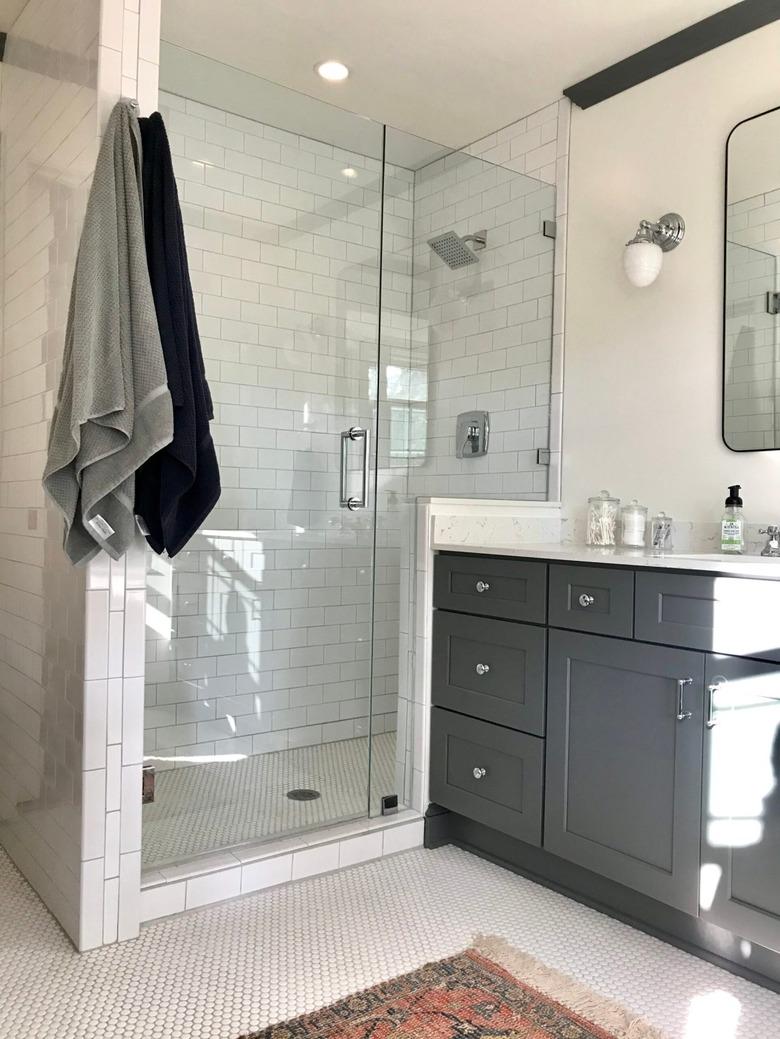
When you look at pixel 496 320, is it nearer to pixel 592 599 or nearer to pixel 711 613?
pixel 592 599

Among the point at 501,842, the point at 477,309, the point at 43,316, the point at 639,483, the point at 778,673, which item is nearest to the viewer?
the point at 778,673

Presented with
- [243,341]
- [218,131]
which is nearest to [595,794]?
[243,341]

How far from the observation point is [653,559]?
2107mm

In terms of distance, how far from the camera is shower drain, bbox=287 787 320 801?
256cm

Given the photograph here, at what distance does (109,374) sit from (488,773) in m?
1.60

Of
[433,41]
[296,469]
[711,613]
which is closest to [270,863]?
[296,469]

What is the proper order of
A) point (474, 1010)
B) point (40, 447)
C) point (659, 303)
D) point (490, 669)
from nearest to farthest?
1. point (474, 1010)
2. point (40, 447)
3. point (490, 669)
4. point (659, 303)

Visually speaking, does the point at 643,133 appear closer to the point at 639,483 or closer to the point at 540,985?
the point at 639,483

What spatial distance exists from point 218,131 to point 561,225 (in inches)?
52.5

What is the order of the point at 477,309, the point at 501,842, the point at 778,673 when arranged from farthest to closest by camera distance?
the point at 477,309 → the point at 501,842 → the point at 778,673

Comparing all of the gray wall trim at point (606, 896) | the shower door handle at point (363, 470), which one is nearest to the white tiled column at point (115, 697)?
the shower door handle at point (363, 470)

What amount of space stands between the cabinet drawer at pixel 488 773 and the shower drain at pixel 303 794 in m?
0.39

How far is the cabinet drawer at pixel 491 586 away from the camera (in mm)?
2408

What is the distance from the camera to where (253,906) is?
226cm
